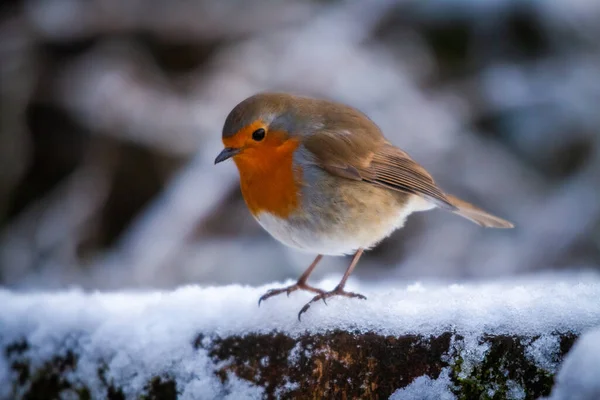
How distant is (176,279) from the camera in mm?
4777

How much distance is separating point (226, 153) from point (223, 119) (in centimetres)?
263

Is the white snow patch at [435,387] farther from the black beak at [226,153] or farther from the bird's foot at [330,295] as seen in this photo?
the black beak at [226,153]

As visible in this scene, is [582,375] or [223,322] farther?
[223,322]

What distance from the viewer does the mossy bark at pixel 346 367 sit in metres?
1.73

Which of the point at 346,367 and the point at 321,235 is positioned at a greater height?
the point at 321,235

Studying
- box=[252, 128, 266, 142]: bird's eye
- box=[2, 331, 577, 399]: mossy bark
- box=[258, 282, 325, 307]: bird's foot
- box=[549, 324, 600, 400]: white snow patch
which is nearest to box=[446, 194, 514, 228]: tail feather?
box=[258, 282, 325, 307]: bird's foot

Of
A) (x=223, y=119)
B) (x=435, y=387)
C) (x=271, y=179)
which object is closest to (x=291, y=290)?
(x=271, y=179)

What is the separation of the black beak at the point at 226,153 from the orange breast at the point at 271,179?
0.04 meters

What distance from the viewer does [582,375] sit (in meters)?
1.42

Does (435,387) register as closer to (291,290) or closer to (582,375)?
(582,375)

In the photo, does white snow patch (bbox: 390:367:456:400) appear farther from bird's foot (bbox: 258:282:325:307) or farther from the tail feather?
the tail feather

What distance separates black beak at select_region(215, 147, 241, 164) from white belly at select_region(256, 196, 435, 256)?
243 millimetres

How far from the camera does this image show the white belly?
2.35m

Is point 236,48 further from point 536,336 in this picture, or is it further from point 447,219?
point 536,336
